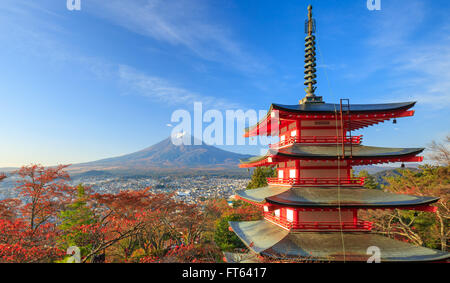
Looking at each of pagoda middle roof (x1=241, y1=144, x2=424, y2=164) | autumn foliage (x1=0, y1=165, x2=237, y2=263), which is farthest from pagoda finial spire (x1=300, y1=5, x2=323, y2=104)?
autumn foliage (x1=0, y1=165, x2=237, y2=263)

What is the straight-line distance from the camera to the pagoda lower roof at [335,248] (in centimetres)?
770

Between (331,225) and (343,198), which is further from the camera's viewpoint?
(331,225)

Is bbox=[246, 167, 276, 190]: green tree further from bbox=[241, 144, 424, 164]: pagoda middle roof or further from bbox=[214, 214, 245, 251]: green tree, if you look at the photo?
bbox=[241, 144, 424, 164]: pagoda middle roof

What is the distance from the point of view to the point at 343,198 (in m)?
8.77

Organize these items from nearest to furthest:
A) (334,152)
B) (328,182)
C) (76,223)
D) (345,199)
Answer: (345,199) → (334,152) → (328,182) → (76,223)

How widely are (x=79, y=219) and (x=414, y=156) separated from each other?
22.2m

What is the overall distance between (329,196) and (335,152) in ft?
5.98

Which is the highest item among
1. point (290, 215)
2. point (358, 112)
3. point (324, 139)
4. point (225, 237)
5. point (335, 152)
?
point (358, 112)

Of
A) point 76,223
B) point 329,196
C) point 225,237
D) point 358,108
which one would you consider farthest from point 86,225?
point 358,108

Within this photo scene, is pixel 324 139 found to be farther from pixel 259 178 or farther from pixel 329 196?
pixel 259 178

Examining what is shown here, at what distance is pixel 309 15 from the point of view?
1109 centimetres

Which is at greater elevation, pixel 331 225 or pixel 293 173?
pixel 293 173
